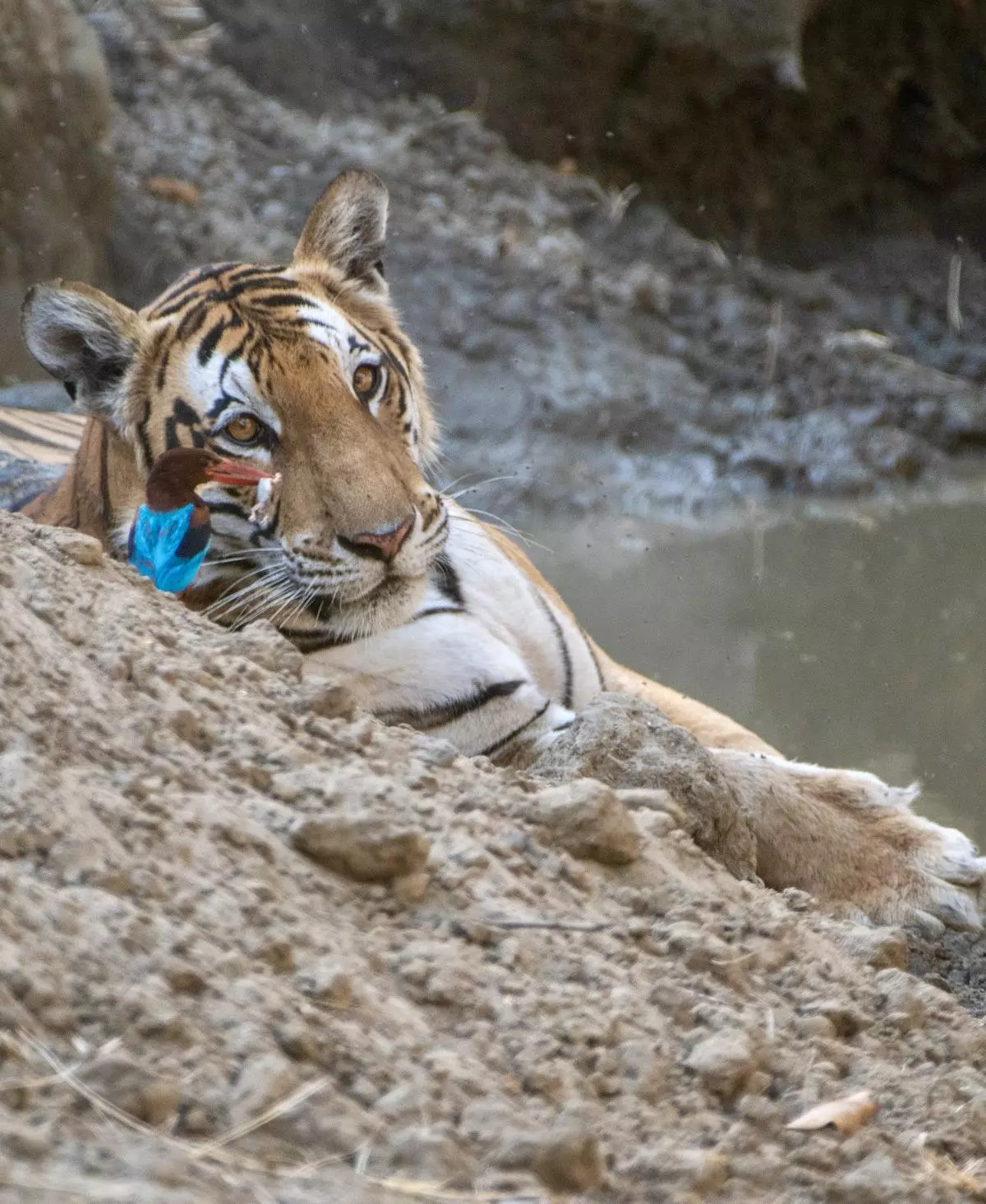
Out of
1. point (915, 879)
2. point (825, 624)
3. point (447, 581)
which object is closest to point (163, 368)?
point (447, 581)

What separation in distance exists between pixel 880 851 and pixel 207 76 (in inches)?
234

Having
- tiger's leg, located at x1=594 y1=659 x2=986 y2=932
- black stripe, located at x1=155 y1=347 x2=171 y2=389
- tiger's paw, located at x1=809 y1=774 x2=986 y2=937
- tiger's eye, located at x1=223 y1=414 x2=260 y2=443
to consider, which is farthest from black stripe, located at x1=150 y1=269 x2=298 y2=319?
tiger's paw, located at x1=809 y1=774 x2=986 y2=937

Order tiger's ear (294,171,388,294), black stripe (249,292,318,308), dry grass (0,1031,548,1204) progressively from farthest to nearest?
tiger's ear (294,171,388,294) → black stripe (249,292,318,308) → dry grass (0,1031,548,1204)

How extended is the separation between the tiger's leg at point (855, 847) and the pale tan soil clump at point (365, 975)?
2.51ft

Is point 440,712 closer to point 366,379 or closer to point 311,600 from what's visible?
point 311,600

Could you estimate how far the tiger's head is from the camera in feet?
9.46

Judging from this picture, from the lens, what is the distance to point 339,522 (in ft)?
9.34

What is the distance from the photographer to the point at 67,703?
1808mm

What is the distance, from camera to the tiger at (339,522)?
2.91 m

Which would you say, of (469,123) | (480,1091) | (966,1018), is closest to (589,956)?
(480,1091)

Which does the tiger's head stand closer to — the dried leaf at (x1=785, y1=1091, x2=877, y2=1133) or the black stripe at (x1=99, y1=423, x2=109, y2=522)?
the black stripe at (x1=99, y1=423, x2=109, y2=522)

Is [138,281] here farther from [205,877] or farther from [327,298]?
[205,877]

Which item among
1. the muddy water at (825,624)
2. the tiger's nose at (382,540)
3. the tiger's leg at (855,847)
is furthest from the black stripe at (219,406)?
the muddy water at (825,624)

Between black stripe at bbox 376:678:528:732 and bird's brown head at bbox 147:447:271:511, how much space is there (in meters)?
0.59
